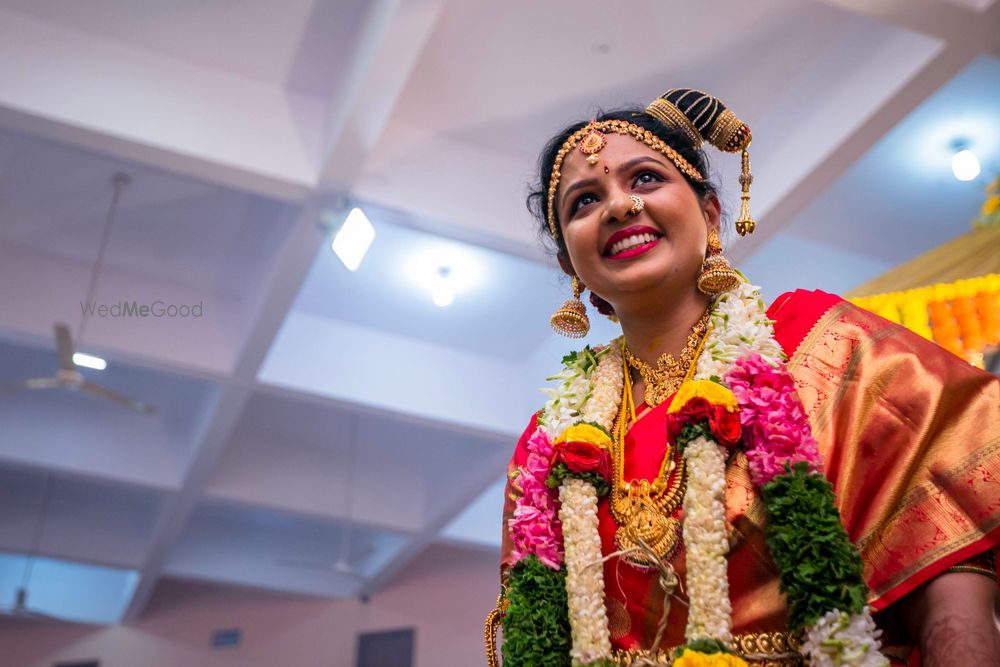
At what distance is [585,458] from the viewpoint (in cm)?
162

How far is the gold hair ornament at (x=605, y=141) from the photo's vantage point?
182 cm

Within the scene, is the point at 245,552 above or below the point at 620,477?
above

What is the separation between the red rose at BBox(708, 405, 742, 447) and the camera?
149 cm

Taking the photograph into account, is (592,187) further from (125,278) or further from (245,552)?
(245,552)

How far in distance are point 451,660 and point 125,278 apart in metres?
6.23

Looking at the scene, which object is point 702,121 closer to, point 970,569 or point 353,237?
point 970,569

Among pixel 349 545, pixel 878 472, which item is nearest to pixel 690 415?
pixel 878 472

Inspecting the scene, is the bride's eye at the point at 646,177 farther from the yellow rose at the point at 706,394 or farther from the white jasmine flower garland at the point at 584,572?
the white jasmine flower garland at the point at 584,572

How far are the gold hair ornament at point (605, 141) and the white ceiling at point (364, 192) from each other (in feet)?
7.17

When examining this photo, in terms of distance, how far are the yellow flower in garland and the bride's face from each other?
65 centimetres

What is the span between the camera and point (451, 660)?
1103 cm

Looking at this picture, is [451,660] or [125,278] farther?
[451,660]

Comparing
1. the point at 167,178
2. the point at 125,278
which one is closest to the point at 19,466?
the point at 125,278

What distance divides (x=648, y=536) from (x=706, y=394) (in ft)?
0.81
